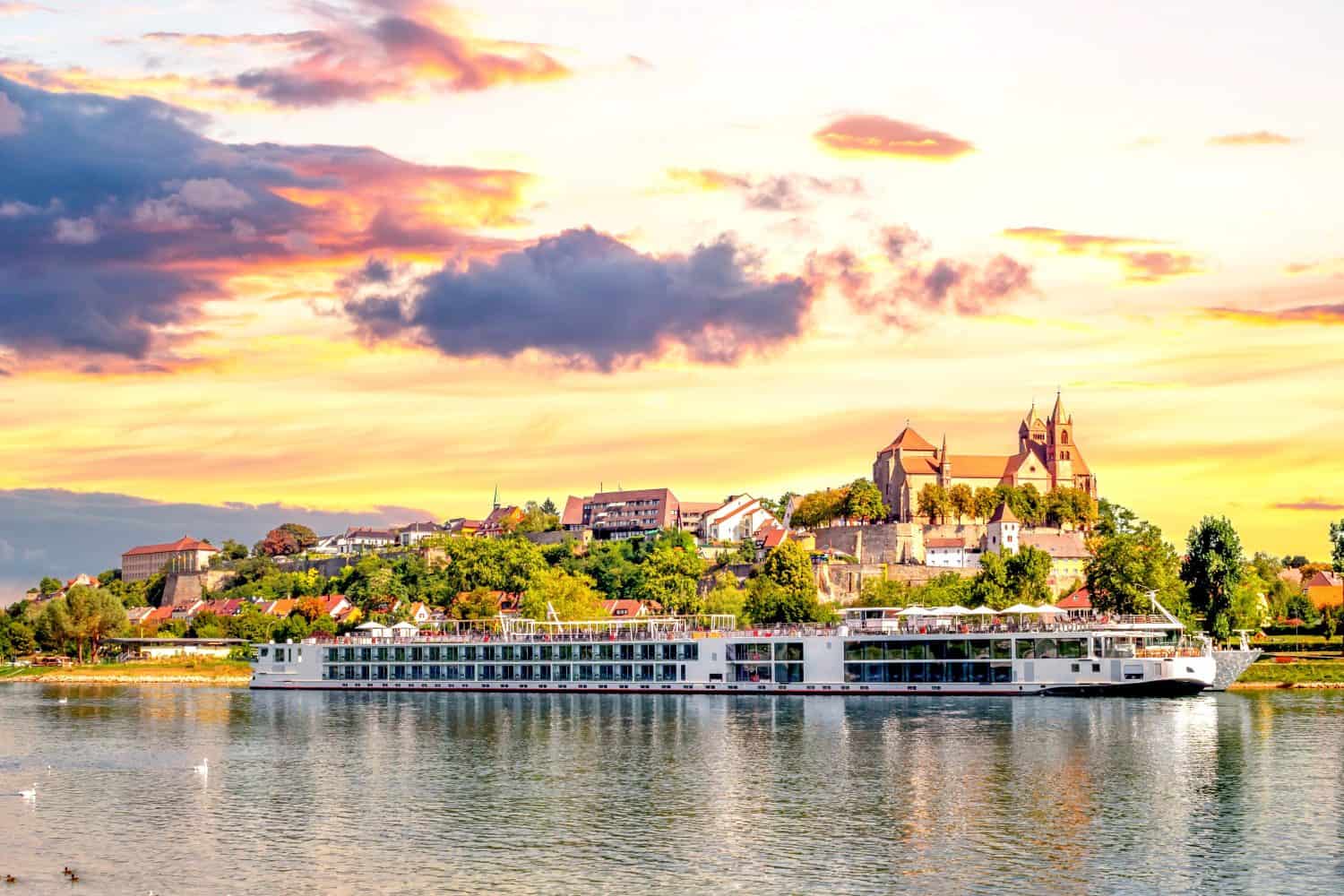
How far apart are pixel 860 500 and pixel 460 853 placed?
14349 cm

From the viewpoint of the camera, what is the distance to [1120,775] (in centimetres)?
5269

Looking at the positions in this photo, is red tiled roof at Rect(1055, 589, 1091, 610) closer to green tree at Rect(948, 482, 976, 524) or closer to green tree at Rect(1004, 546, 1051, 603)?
green tree at Rect(1004, 546, 1051, 603)

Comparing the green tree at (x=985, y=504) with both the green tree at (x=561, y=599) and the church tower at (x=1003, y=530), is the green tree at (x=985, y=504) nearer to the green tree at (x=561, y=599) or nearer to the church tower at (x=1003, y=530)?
the church tower at (x=1003, y=530)

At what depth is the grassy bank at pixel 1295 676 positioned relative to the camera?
293ft

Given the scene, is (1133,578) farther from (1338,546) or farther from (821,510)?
(821,510)

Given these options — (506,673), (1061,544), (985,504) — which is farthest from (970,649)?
(985,504)

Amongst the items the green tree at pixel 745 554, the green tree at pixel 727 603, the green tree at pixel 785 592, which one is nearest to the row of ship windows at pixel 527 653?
the green tree at pixel 785 592

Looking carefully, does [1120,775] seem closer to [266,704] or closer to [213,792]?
[213,792]

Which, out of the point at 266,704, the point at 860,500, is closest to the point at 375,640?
the point at 266,704

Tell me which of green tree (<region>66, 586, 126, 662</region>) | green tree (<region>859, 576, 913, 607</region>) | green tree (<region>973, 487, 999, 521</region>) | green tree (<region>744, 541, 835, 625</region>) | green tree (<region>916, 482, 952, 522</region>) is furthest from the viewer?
green tree (<region>973, 487, 999, 521</region>)

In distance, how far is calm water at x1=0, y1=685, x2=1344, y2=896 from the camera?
38.1 meters

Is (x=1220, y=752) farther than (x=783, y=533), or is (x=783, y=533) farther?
(x=783, y=533)

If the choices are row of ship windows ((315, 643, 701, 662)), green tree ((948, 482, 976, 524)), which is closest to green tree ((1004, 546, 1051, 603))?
row of ship windows ((315, 643, 701, 662))

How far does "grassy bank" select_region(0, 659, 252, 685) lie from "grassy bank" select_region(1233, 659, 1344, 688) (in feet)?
273
